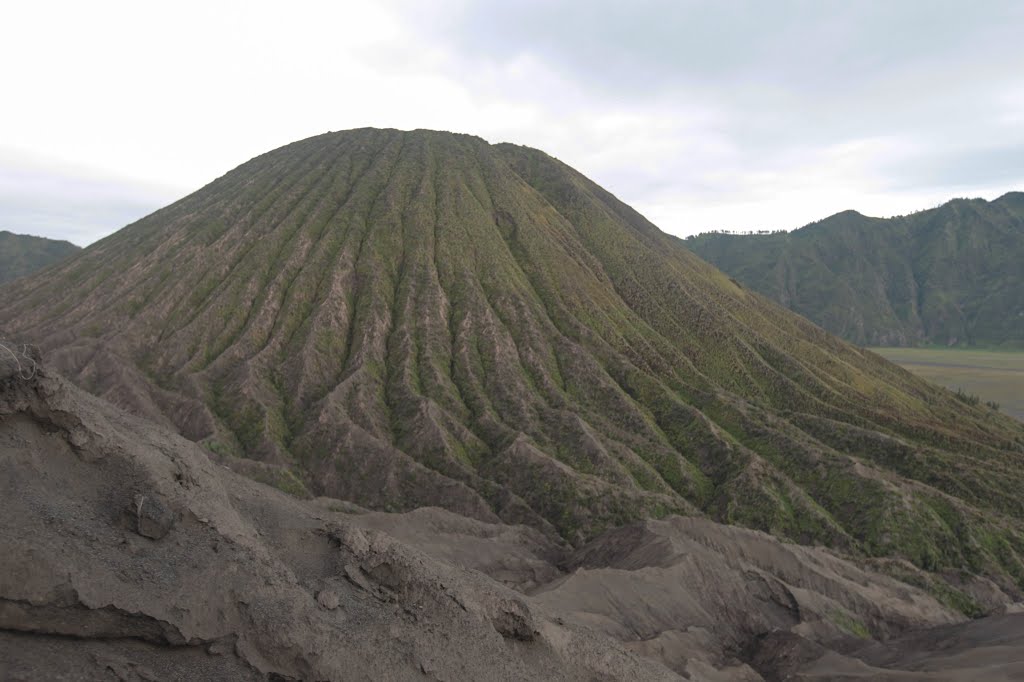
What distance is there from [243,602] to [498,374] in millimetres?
58549

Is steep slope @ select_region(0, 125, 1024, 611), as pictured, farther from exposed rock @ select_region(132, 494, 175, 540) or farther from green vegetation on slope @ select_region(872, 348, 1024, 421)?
green vegetation on slope @ select_region(872, 348, 1024, 421)

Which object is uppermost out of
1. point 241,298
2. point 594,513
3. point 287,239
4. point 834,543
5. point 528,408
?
point 287,239

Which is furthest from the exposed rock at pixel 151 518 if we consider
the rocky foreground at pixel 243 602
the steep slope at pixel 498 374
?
the steep slope at pixel 498 374

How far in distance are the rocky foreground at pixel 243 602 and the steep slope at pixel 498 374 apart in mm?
21124

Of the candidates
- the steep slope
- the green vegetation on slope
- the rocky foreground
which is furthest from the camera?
the green vegetation on slope

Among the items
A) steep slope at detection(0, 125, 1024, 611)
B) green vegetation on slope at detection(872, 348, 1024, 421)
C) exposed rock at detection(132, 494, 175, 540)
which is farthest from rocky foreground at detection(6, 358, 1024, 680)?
green vegetation on slope at detection(872, 348, 1024, 421)

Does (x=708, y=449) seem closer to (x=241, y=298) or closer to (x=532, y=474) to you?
(x=532, y=474)

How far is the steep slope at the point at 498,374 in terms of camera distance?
55.0m

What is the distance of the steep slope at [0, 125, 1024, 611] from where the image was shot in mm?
55031

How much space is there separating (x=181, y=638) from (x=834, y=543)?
55.1m

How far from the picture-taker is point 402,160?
404ft

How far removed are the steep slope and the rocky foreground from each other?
69.3ft

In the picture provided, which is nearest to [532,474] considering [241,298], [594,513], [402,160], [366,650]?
[594,513]

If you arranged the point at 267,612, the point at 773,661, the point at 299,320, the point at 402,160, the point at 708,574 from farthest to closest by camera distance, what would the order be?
the point at 402,160
the point at 299,320
the point at 708,574
the point at 773,661
the point at 267,612
